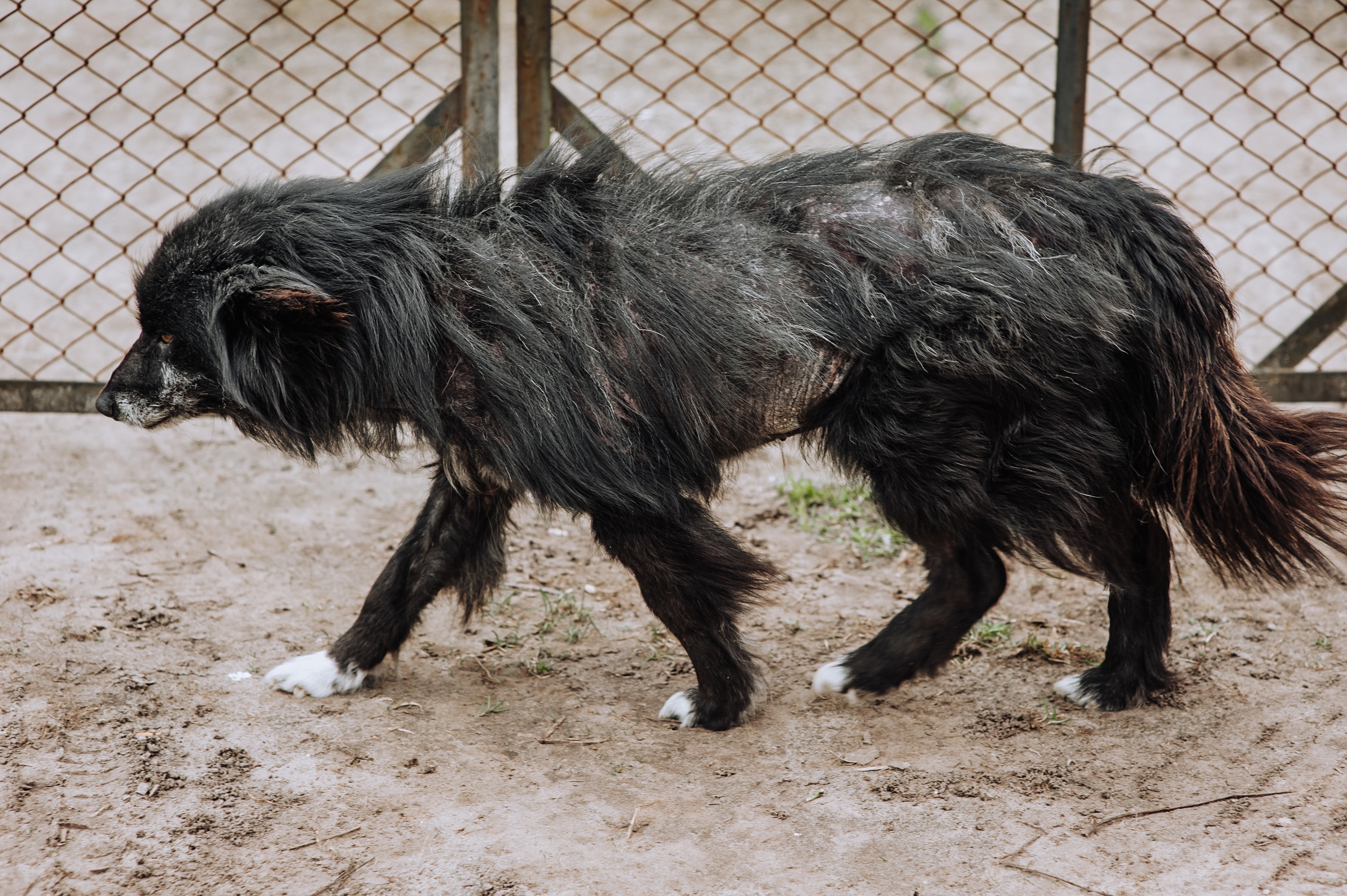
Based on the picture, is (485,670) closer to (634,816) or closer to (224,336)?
(634,816)

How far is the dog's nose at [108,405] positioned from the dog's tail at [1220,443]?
8.96ft

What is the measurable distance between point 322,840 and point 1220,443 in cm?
241

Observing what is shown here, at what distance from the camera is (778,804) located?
2805 mm

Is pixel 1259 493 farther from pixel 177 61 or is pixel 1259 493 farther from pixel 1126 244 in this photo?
pixel 177 61

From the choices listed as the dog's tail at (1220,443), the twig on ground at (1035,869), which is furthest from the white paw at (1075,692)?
the twig on ground at (1035,869)

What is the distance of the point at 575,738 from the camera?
3139 millimetres

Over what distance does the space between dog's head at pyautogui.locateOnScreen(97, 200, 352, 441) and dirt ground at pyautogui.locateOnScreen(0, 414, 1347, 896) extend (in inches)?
31.5

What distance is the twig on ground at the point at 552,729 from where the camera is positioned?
3.11m

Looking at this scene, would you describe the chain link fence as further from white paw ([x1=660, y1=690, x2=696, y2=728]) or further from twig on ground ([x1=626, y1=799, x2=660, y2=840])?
twig on ground ([x1=626, y1=799, x2=660, y2=840])

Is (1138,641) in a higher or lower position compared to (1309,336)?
lower

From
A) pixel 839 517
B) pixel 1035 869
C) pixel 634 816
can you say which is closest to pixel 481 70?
pixel 839 517

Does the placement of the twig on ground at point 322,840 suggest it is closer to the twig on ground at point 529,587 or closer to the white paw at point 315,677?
the white paw at point 315,677

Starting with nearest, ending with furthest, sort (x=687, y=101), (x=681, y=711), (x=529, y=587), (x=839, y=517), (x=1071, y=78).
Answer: (x=681, y=711)
(x=529, y=587)
(x=1071, y=78)
(x=839, y=517)
(x=687, y=101)

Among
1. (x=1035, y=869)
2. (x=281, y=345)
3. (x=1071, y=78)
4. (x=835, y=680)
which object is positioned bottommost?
(x=835, y=680)
